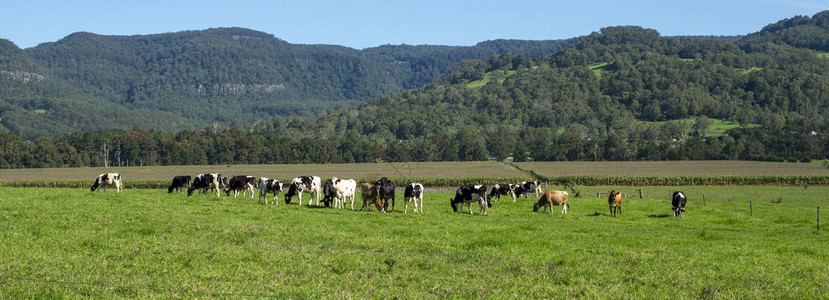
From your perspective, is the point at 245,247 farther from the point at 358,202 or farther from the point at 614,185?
the point at 614,185

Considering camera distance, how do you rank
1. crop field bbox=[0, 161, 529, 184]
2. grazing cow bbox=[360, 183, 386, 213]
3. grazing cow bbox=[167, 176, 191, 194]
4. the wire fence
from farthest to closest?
crop field bbox=[0, 161, 529, 184] < grazing cow bbox=[167, 176, 191, 194] < grazing cow bbox=[360, 183, 386, 213] < the wire fence

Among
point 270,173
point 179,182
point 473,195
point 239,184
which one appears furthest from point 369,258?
point 270,173

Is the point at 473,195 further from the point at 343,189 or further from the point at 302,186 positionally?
the point at 302,186

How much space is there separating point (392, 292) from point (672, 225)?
65.4ft

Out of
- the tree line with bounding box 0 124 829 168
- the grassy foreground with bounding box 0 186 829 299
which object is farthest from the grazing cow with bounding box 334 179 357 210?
the tree line with bounding box 0 124 829 168

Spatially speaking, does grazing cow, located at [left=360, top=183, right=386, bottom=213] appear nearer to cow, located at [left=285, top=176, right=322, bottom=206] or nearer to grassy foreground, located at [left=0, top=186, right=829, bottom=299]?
cow, located at [left=285, top=176, right=322, bottom=206]

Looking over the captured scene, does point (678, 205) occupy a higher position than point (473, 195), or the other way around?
point (473, 195)

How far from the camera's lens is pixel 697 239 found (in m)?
21.8

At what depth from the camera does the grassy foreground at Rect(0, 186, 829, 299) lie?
1282 cm

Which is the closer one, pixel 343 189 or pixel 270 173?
pixel 343 189

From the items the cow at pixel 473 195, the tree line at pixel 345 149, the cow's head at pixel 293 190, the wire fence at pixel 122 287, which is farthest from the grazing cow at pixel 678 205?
the tree line at pixel 345 149

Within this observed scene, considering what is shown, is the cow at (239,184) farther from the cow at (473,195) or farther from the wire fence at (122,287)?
the wire fence at (122,287)

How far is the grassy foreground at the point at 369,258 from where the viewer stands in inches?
505

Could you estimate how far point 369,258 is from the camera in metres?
16.0
